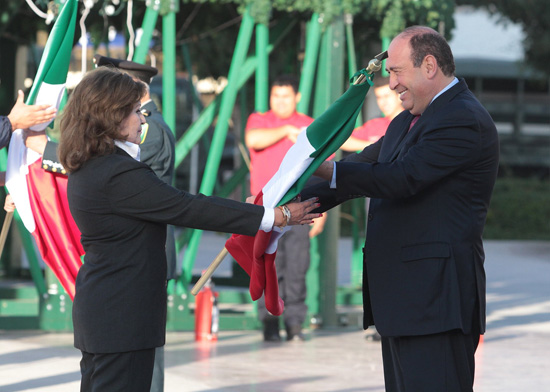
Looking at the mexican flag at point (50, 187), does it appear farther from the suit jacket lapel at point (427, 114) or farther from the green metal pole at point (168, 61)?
the green metal pole at point (168, 61)

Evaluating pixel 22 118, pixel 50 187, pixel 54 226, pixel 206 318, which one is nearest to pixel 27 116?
pixel 22 118

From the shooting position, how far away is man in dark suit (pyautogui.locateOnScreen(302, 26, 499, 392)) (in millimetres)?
3750

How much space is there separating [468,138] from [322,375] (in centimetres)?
347

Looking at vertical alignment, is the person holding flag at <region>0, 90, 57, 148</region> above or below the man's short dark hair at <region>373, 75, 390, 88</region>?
below

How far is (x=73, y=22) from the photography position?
584 cm

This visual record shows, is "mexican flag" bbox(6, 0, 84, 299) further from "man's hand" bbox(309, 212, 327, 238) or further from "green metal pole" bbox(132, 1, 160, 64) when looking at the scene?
"man's hand" bbox(309, 212, 327, 238)

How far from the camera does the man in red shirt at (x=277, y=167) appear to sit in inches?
314

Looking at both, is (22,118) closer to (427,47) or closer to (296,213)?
(296,213)

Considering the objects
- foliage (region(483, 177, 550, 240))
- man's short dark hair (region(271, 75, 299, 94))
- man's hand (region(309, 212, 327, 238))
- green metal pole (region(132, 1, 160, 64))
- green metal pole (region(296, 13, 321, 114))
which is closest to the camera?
green metal pole (region(132, 1, 160, 64))

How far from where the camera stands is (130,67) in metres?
5.57

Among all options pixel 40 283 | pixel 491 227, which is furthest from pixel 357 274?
pixel 491 227

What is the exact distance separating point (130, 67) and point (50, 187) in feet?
2.57

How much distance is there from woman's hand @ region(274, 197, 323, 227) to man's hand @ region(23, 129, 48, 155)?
70.1 inches

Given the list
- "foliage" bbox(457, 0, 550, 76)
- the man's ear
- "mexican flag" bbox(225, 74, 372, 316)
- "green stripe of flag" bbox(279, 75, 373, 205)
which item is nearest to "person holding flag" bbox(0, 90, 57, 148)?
"mexican flag" bbox(225, 74, 372, 316)
